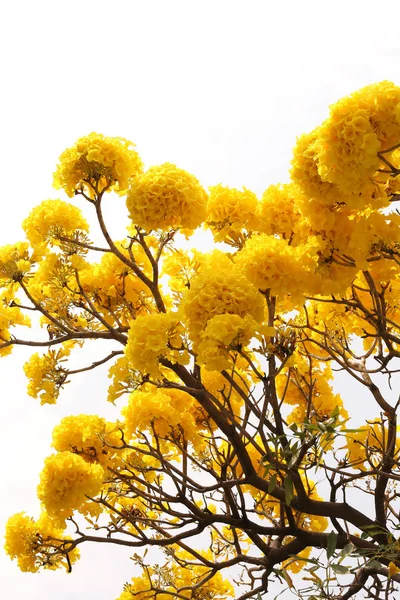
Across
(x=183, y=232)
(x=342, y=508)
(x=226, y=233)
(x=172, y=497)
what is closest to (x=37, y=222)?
(x=183, y=232)

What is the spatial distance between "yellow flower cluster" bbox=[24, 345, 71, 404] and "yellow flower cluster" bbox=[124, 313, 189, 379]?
1378 mm

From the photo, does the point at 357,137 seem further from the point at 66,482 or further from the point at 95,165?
the point at 66,482

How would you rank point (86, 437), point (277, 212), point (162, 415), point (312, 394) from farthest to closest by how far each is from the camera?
point (312, 394), point (86, 437), point (162, 415), point (277, 212)

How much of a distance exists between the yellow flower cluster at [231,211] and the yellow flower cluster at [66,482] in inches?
70.8

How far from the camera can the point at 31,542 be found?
5164 mm

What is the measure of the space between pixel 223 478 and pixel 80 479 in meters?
0.98

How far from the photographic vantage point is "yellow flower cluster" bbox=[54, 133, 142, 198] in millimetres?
4191

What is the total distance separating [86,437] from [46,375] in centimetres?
Answer: 56

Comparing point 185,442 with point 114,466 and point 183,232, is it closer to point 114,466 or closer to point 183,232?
point 114,466

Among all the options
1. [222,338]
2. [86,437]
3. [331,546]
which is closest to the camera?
[222,338]

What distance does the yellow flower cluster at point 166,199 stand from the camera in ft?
13.2

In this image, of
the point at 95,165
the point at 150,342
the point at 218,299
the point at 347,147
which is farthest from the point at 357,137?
the point at 95,165

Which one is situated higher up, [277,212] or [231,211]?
[231,211]

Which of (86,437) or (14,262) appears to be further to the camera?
(86,437)
